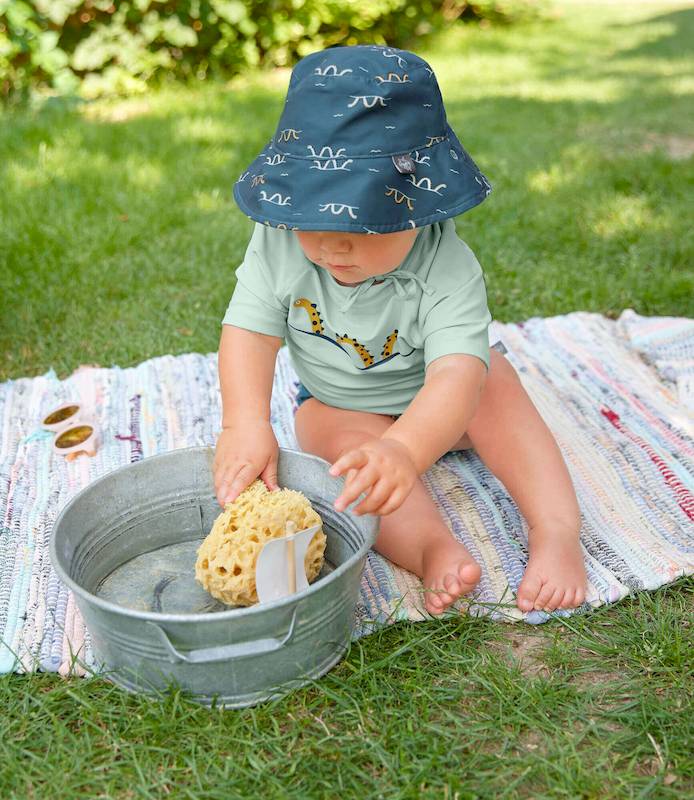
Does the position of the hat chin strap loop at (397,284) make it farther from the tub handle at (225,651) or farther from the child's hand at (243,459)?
the tub handle at (225,651)

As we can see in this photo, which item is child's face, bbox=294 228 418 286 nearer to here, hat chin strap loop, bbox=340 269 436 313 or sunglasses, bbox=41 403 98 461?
hat chin strap loop, bbox=340 269 436 313

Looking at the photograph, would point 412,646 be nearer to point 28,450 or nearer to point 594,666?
point 594,666

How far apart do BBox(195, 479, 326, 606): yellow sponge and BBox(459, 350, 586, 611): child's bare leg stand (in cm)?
39

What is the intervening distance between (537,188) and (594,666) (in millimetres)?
2414

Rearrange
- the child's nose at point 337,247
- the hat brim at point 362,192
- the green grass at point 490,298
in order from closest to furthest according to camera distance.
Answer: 1. the green grass at point 490,298
2. the hat brim at point 362,192
3. the child's nose at point 337,247

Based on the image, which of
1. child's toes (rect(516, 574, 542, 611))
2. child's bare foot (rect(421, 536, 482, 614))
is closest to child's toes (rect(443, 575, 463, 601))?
child's bare foot (rect(421, 536, 482, 614))

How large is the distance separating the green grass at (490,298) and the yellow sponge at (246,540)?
173mm

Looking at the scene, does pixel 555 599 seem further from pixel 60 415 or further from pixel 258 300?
pixel 60 415

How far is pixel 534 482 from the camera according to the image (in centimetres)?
173

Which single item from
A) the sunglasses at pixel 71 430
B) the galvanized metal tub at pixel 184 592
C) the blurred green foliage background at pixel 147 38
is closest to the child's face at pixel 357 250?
the galvanized metal tub at pixel 184 592

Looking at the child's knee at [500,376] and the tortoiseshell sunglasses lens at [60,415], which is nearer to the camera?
the child's knee at [500,376]

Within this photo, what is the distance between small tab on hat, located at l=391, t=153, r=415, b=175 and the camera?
54.2 inches

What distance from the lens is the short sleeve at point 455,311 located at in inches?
62.2

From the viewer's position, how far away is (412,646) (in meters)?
1.46
